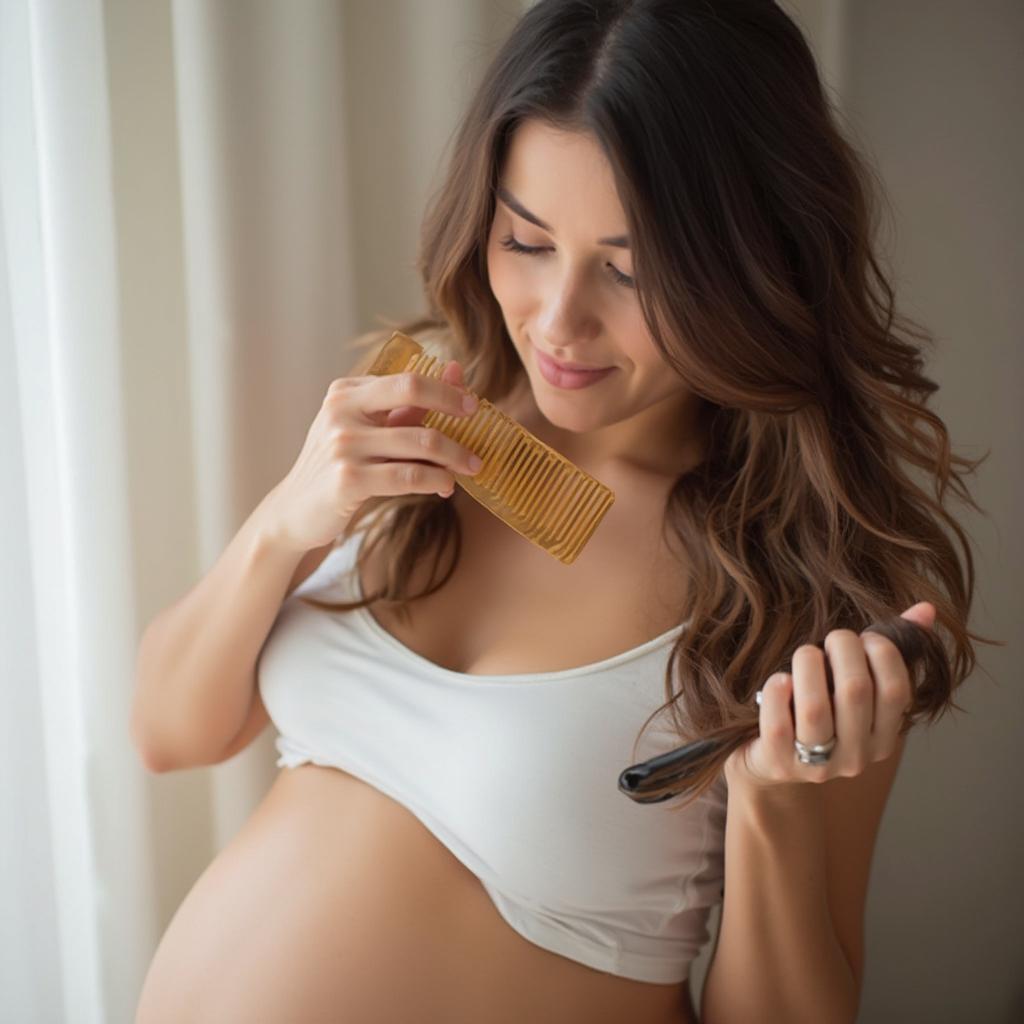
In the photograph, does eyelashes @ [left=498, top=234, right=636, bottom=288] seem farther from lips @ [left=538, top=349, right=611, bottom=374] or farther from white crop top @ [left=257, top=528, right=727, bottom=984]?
white crop top @ [left=257, top=528, right=727, bottom=984]

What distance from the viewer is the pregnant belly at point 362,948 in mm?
1103

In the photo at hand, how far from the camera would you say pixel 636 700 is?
3.68ft

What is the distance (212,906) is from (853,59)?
128cm

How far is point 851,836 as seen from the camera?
3.82 ft

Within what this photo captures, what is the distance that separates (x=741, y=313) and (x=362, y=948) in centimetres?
72

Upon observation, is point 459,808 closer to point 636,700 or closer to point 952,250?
point 636,700

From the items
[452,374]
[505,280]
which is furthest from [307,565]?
[505,280]

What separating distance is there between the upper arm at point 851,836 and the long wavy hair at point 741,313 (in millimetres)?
106

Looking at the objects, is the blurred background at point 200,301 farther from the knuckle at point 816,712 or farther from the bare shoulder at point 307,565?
the knuckle at point 816,712

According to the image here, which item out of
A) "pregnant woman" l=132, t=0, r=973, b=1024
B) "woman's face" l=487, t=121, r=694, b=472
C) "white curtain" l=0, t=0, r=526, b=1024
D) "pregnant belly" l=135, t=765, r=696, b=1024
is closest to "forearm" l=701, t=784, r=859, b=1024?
"pregnant woman" l=132, t=0, r=973, b=1024

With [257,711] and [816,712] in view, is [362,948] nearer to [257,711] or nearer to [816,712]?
[257,711]

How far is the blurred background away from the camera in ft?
4.19

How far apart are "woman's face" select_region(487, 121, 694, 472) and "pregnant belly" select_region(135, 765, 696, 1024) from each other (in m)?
0.49

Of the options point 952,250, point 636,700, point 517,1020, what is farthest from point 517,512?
point 952,250
